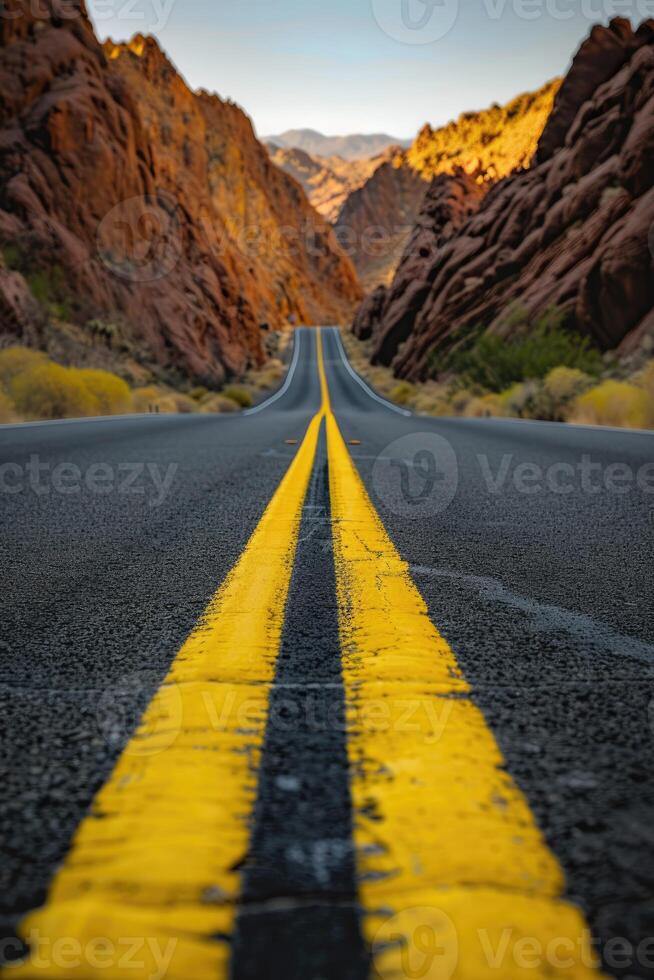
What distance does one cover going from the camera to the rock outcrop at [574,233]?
2502 cm

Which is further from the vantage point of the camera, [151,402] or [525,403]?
[151,402]

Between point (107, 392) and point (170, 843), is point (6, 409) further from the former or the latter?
point (170, 843)

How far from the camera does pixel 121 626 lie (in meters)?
2.00

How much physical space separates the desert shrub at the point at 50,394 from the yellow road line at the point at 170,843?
13.7 metres

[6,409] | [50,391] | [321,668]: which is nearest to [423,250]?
[50,391]

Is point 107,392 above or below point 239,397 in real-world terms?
above

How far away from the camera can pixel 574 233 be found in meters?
31.0

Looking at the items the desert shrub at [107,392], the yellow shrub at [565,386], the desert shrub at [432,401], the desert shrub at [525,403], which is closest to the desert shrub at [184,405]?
the desert shrub at [107,392]

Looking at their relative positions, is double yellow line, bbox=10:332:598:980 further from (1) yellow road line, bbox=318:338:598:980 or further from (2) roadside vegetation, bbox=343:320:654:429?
(2) roadside vegetation, bbox=343:320:654:429

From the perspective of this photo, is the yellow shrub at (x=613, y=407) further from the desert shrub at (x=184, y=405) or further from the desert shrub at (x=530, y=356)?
the desert shrub at (x=184, y=405)

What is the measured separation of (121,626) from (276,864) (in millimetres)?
1232

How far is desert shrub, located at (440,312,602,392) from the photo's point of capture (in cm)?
2247

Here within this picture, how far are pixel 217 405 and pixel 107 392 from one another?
42.1 feet

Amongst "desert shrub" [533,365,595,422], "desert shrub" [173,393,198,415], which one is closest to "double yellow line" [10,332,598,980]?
"desert shrub" [533,365,595,422]
